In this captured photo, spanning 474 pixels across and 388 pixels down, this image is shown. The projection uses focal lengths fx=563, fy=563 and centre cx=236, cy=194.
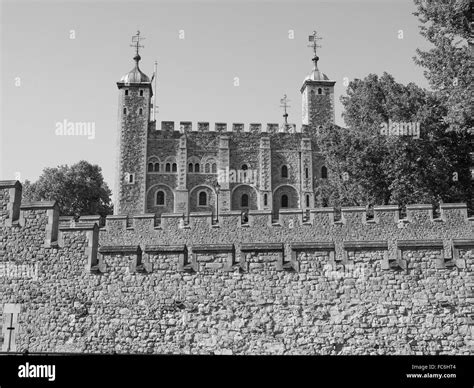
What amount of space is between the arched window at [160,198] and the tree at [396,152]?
27.6 m

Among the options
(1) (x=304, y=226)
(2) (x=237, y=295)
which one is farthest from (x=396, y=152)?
(2) (x=237, y=295)

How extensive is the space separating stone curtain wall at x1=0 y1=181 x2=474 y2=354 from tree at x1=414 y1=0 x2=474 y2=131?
5.87 metres

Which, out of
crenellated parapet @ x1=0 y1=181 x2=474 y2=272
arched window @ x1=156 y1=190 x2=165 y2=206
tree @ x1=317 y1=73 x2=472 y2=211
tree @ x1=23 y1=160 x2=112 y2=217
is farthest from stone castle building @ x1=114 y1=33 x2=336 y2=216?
crenellated parapet @ x1=0 y1=181 x2=474 y2=272

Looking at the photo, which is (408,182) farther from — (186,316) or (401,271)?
(186,316)

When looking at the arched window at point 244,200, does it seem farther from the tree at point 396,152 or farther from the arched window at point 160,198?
the tree at point 396,152

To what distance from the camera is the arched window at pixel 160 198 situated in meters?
53.6

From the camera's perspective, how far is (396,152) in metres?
24.4

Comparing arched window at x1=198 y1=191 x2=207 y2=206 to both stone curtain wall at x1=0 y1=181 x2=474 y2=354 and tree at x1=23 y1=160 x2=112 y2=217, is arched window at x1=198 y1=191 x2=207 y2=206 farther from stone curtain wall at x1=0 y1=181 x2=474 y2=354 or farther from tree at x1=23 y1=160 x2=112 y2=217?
stone curtain wall at x1=0 y1=181 x2=474 y2=354

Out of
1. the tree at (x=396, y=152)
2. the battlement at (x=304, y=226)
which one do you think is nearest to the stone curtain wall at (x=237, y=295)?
the battlement at (x=304, y=226)

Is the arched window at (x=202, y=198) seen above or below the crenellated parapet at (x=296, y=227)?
above

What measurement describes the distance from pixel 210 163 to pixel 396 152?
31.6 metres

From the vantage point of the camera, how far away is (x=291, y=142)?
54.9m

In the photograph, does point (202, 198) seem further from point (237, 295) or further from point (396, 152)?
point (237, 295)

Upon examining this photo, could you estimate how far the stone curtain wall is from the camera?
436 inches
